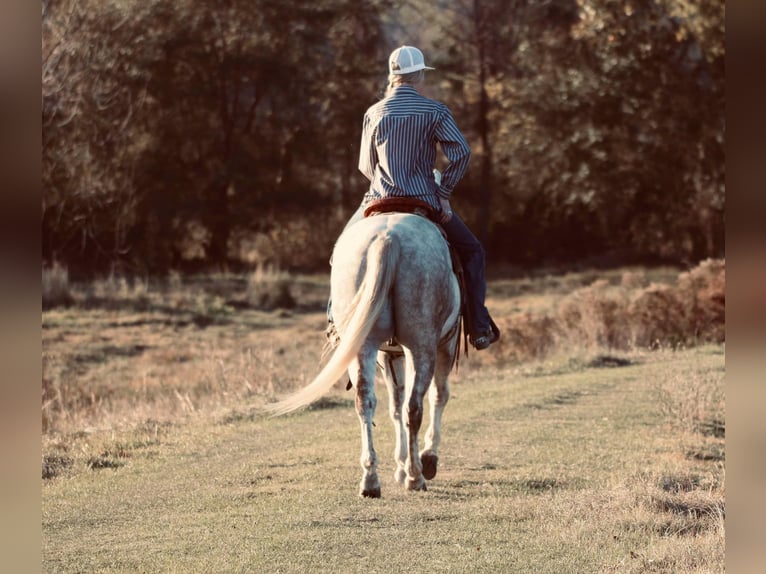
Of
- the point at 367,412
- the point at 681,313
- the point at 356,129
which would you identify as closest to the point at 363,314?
the point at 367,412

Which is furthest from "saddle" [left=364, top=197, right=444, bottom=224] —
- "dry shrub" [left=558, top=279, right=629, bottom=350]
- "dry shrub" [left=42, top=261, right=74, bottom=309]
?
"dry shrub" [left=42, top=261, right=74, bottom=309]

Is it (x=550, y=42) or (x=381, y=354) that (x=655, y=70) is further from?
(x=381, y=354)

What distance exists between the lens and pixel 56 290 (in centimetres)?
2431

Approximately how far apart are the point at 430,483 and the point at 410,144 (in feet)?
6.89

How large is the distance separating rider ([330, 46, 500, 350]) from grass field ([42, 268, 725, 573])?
5.76ft

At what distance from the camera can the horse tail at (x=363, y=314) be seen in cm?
673

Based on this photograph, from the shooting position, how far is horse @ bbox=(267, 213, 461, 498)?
Result: 22.2ft

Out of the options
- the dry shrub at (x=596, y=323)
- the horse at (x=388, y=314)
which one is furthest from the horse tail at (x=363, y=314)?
the dry shrub at (x=596, y=323)

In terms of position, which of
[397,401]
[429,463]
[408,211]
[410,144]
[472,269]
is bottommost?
[429,463]

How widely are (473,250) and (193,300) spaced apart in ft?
58.6

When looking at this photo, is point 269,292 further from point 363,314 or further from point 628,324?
point 363,314

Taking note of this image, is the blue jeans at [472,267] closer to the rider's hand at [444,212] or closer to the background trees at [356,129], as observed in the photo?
the rider's hand at [444,212]
